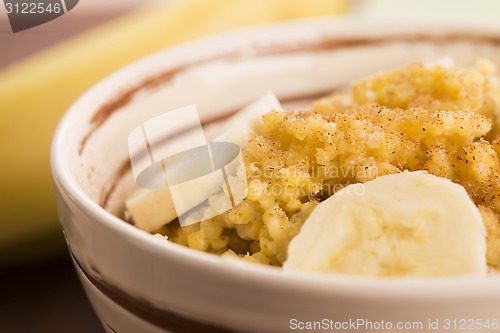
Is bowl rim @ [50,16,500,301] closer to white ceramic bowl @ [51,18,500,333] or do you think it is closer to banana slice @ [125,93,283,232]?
white ceramic bowl @ [51,18,500,333]

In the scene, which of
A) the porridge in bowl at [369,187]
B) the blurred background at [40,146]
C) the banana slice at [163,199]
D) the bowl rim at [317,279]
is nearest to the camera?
the bowl rim at [317,279]

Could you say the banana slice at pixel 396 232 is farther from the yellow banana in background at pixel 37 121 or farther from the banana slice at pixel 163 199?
the yellow banana in background at pixel 37 121

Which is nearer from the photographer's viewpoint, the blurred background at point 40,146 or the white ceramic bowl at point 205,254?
the white ceramic bowl at point 205,254

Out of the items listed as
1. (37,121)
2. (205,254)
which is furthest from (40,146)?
(205,254)

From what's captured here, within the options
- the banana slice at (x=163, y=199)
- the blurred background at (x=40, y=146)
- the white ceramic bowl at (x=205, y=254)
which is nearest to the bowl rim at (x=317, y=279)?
the white ceramic bowl at (x=205, y=254)

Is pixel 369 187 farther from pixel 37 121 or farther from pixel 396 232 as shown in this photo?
pixel 37 121

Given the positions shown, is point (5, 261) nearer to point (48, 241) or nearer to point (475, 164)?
point (48, 241)

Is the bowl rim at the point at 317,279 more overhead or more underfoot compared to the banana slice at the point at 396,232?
more overhead

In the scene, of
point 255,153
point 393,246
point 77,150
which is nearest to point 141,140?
point 77,150
